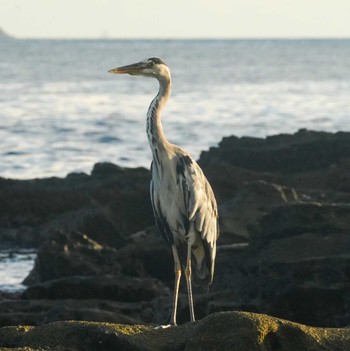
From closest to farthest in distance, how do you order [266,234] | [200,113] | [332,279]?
[332,279], [266,234], [200,113]

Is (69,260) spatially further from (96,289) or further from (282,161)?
(282,161)

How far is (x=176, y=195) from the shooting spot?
32.3ft

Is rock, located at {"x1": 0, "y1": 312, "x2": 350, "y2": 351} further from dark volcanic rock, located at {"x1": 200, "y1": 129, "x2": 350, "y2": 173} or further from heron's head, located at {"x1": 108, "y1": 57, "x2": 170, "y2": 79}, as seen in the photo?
dark volcanic rock, located at {"x1": 200, "y1": 129, "x2": 350, "y2": 173}

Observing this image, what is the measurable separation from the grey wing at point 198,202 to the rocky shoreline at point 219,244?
3.36ft

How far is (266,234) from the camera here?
11594 mm

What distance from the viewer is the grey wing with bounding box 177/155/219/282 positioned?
9820 mm

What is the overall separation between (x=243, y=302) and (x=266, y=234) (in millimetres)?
903

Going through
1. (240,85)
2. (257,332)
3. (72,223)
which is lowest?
(240,85)

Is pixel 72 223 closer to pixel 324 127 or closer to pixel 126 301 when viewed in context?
pixel 126 301

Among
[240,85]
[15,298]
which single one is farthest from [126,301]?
[240,85]

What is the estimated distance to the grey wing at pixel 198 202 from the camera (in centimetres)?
982

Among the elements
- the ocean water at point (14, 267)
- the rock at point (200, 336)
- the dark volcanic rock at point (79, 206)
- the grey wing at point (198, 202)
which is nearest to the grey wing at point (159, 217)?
the grey wing at point (198, 202)

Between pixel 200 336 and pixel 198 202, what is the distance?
3.28 m

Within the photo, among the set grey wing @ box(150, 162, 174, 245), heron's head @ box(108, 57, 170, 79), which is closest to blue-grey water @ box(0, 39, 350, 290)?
grey wing @ box(150, 162, 174, 245)
